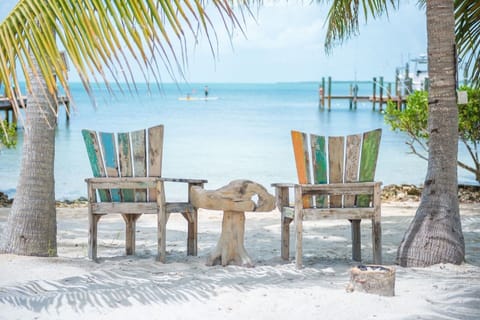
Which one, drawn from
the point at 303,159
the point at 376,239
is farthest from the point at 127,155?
the point at 376,239

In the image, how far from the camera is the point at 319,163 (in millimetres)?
6062

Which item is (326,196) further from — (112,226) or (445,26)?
(112,226)

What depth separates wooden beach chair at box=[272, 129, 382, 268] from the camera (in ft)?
19.7

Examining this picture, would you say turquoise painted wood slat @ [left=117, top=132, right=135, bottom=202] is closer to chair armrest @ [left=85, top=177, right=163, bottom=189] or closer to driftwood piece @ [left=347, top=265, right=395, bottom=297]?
chair armrest @ [left=85, top=177, right=163, bottom=189]

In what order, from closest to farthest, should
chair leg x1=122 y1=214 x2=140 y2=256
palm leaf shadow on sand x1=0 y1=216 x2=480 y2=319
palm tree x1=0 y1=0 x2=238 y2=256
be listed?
palm tree x1=0 y1=0 x2=238 y2=256 → palm leaf shadow on sand x1=0 y1=216 x2=480 y2=319 → chair leg x1=122 y1=214 x2=140 y2=256

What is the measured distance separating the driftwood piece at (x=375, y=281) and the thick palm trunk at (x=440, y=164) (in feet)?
4.05

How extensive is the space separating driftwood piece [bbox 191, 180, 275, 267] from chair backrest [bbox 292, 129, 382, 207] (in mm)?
378

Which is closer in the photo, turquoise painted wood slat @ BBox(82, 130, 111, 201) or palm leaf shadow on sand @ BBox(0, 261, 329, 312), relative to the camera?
palm leaf shadow on sand @ BBox(0, 261, 329, 312)

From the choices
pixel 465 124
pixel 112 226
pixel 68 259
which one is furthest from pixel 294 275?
pixel 465 124

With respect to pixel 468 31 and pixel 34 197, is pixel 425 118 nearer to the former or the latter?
pixel 468 31

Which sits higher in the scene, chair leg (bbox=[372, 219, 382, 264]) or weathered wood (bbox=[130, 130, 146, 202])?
weathered wood (bbox=[130, 130, 146, 202])

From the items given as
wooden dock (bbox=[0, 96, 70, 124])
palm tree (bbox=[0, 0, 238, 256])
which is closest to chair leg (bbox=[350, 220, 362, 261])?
wooden dock (bbox=[0, 96, 70, 124])

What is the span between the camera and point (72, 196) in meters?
15.8

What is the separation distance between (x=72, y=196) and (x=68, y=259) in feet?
31.7
